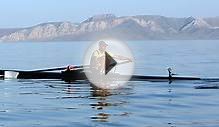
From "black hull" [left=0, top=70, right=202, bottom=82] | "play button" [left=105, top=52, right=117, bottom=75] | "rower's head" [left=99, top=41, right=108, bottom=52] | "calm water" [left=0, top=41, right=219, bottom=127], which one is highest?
"rower's head" [left=99, top=41, right=108, bottom=52]

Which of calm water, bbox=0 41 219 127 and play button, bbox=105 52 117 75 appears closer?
calm water, bbox=0 41 219 127

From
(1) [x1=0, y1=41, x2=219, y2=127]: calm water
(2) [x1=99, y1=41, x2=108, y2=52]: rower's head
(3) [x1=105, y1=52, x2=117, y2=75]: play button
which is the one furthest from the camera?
(3) [x1=105, y1=52, x2=117, y2=75]: play button

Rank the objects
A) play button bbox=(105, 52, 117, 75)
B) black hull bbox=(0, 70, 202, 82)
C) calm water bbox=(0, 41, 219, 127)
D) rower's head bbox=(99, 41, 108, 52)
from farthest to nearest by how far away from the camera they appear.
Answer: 1. black hull bbox=(0, 70, 202, 82)
2. play button bbox=(105, 52, 117, 75)
3. rower's head bbox=(99, 41, 108, 52)
4. calm water bbox=(0, 41, 219, 127)

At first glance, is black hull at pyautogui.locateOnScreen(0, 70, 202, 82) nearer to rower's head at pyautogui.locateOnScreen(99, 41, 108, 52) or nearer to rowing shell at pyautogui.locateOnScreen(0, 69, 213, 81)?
rowing shell at pyautogui.locateOnScreen(0, 69, 213, 81)

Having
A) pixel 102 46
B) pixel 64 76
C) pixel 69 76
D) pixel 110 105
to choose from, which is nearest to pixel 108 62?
pixel 102 46

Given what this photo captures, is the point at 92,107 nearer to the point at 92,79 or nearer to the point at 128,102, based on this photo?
the point at 128,102

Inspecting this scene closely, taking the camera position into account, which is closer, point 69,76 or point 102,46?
point 102,46

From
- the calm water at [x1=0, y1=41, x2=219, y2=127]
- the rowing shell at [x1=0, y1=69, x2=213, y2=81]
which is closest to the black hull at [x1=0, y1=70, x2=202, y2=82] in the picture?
the rowing shell at [x1=0, y1=69, x2=213, y2=81]

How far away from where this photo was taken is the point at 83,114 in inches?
767

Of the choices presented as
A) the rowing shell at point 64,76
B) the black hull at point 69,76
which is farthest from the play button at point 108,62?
the black hull at point 69,76

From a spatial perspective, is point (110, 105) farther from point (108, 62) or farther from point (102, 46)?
point (108, 62)

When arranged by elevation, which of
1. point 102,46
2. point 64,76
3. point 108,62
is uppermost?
point 102,46

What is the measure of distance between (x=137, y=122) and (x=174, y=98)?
822cm

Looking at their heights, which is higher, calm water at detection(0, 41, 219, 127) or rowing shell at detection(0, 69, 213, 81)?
rowing shell at detection(0, 69, 213, 81)
